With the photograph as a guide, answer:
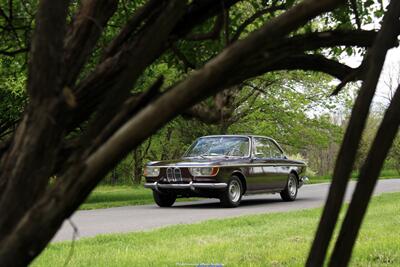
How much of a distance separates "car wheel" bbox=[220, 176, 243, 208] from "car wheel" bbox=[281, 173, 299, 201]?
7.27 ft

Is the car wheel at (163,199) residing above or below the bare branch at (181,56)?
below

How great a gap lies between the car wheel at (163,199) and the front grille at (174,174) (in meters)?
0.87

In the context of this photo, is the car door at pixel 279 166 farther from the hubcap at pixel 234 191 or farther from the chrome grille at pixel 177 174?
the chrome grille at pixel 177 174

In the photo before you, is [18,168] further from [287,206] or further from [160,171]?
[287,206]

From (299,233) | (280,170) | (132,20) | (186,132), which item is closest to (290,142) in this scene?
(186,132)

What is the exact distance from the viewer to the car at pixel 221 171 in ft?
44.4

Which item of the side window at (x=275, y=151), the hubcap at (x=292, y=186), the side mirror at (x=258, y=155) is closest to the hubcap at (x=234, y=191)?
the side mirror at (x=258, y=155)

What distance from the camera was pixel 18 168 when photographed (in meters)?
1.95

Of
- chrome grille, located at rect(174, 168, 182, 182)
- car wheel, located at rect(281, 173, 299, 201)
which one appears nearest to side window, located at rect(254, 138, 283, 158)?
car wheel, located at rect(281, 173, 299, 201)

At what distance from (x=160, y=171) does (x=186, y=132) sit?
60.6ft

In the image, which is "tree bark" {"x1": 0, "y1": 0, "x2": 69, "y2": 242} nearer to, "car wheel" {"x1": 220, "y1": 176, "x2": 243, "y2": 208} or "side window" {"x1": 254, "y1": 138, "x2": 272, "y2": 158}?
"car wheel" {"x1": 220, "y1": 176, "x2": 243, "y2": 208}

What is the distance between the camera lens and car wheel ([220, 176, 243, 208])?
13.9 metres

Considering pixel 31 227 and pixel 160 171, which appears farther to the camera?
pixel 160 171

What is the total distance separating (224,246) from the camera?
702 cm
